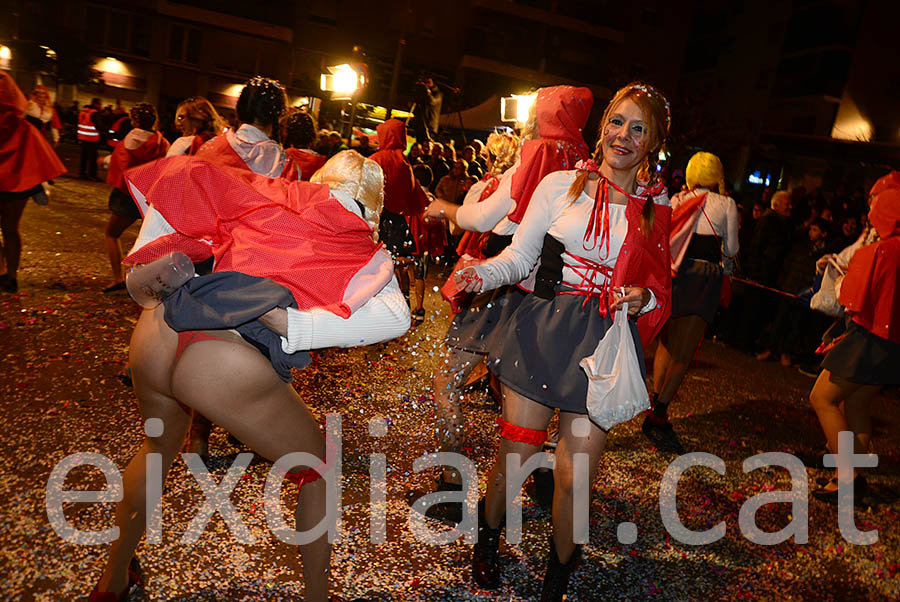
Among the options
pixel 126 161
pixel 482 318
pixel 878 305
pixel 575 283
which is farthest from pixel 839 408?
pixel 126 161

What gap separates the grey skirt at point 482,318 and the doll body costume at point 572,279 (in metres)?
0.81

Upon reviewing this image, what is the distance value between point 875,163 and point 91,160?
2034 cm

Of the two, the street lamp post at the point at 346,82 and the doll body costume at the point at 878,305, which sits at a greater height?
the street lamp post at the point at 346,82

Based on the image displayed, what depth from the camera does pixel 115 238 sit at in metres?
6.44

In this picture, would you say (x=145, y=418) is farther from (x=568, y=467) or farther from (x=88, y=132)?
(x=88, y=132)

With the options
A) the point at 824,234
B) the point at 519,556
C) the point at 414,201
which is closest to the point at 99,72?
the point at 414,201

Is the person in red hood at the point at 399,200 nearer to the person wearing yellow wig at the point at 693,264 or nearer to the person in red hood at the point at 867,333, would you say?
the person wearing yellow wig at the point at 693,264

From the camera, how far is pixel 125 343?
5.29 metres

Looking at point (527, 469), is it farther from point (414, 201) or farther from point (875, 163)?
point (875, 163)

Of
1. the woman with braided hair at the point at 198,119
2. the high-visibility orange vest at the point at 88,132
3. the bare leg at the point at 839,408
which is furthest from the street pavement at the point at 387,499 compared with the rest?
the high-visibility orange vest at the point at 88,132

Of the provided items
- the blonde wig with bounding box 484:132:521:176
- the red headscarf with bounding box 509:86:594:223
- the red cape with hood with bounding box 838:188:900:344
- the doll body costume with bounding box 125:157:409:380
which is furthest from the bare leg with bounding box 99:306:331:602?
the red cape with hood with bounding box 838:188:900:344

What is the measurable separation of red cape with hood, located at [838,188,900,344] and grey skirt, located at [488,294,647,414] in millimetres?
2478

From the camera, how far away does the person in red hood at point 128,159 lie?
241 inches

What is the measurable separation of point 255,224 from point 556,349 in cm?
127
